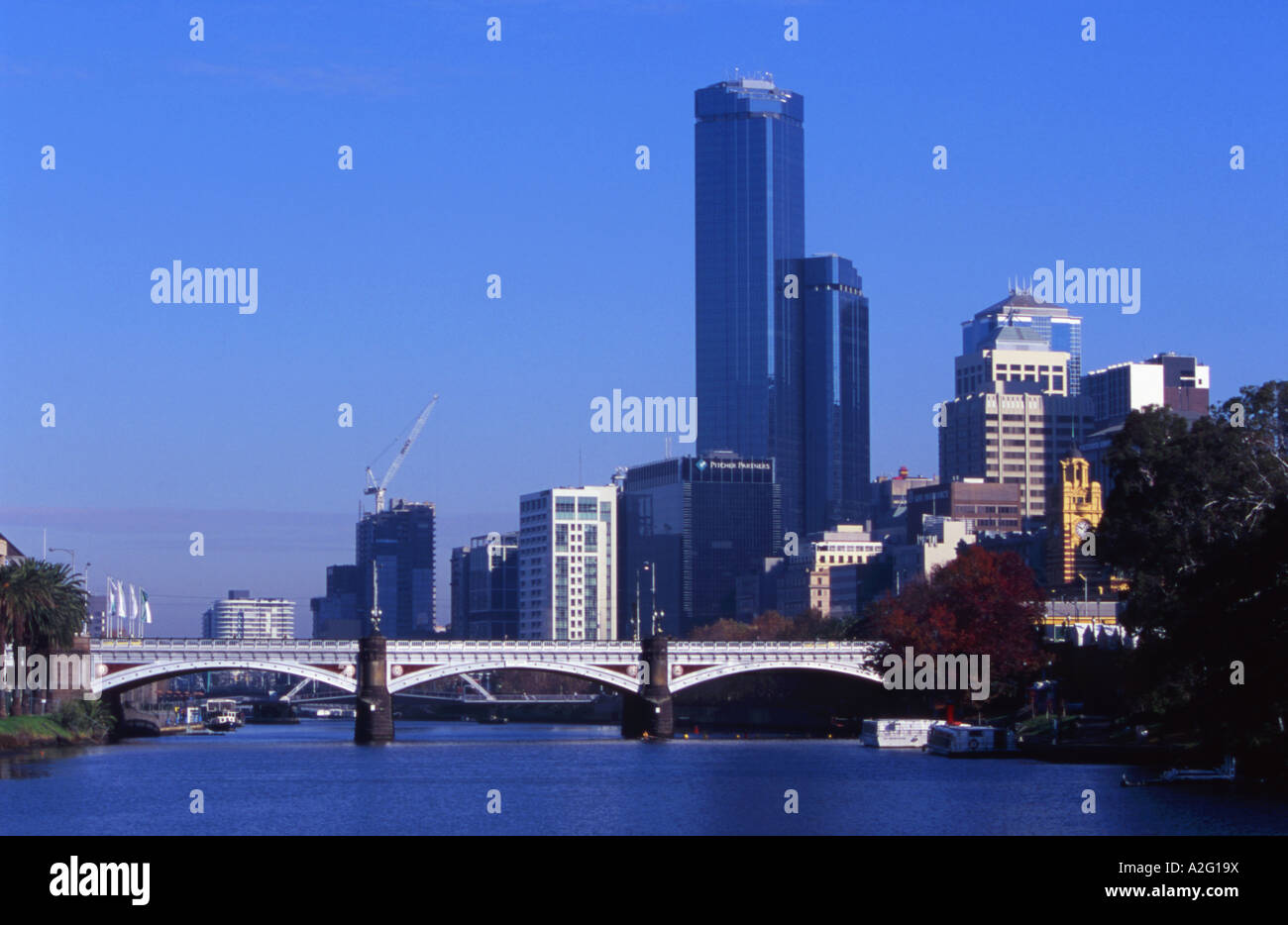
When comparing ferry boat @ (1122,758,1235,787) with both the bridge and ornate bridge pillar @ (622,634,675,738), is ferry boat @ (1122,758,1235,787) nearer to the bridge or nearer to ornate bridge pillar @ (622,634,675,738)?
the bridge

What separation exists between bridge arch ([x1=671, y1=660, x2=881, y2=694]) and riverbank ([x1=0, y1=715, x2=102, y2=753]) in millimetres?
51022

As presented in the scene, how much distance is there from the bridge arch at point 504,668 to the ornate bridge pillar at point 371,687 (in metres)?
2.02

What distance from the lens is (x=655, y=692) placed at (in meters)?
157

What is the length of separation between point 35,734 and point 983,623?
7185cm

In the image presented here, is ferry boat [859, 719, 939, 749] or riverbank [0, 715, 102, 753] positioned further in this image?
ferry boat [859, 719, 939, 749]

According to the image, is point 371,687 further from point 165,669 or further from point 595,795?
point 595,795

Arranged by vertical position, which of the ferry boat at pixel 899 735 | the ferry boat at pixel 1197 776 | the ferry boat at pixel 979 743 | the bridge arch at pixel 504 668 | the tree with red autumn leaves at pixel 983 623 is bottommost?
the ferry boat at pixel 899 735

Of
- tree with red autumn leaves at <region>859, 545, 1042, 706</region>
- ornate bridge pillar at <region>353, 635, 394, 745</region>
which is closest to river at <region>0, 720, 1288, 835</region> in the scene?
ornate bridge pillar at <region>353, 635, 394, 745</region>

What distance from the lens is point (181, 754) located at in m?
128

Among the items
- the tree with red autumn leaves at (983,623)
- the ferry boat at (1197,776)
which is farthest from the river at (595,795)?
the tree with red autumn leaves at (983,623)

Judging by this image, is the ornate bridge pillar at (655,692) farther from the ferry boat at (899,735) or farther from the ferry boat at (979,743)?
the ferry boat at (979,743)

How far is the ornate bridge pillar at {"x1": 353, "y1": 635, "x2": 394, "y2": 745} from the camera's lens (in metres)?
149

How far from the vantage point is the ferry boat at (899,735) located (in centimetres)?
13612
